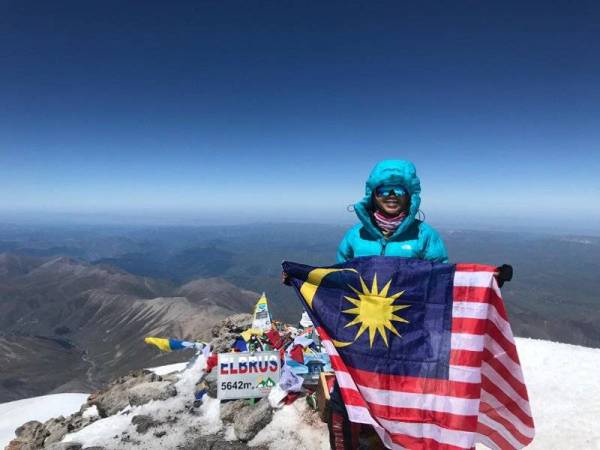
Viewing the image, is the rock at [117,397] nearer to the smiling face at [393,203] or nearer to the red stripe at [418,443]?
the red stripe at [418,443]

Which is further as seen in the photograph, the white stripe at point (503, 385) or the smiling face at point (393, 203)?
the smiling face at point (393, 203)

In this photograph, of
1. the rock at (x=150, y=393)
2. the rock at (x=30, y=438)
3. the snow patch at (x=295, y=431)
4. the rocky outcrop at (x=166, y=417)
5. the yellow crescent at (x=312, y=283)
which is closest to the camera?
the yellow crescent at (x=312, y=283)

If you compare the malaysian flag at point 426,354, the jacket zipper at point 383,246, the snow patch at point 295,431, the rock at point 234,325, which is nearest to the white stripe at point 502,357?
the malaysian flag at point 426,354

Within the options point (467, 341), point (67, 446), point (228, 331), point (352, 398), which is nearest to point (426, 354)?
point (467, 341)

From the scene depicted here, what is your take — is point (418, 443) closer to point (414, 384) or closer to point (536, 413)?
point (414, 384)

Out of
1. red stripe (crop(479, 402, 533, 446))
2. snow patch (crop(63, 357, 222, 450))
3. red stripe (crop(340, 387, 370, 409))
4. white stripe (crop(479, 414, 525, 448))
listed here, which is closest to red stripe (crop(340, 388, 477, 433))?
red stripe (crop(340, 387, 370, 409))

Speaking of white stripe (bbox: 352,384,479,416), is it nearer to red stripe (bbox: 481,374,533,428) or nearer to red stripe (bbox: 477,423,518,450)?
red stripe (bbox: 481,374,533,428)
